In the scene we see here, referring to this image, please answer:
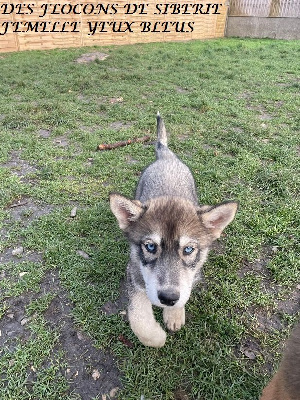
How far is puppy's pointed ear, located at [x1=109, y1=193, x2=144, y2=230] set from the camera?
247 centimetres

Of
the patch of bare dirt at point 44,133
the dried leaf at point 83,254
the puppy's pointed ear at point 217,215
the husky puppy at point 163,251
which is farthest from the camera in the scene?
the patch of bare dirt at point 44,133

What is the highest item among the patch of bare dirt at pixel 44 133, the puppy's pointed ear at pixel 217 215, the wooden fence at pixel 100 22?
the wooden fence at pixel 100 22

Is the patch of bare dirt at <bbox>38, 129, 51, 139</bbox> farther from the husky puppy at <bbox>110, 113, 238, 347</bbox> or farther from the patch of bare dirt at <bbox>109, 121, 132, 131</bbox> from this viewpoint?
the husky puppy at <bbox>110, 113, 238, 347</bbox>

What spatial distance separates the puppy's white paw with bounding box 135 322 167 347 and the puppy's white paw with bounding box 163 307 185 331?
0.18 metres

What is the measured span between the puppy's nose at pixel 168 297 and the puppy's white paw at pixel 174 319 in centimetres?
57

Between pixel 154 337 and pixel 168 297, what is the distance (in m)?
0.55

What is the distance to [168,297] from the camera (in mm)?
2123

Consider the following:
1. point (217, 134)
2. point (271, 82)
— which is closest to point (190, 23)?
point (271, 82)

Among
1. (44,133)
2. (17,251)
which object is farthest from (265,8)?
(17,251)

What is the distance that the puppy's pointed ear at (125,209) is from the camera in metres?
2.47

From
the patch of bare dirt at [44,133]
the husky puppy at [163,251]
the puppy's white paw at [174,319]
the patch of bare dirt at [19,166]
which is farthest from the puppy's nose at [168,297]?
the patch of bare dirt at [44,133]

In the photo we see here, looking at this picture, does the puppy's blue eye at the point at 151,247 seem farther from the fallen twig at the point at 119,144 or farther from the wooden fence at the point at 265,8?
the wooden fence at the point at 265,8

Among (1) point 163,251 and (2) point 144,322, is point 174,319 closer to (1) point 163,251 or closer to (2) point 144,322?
(2) point 144,322

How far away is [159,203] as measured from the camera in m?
2.57
